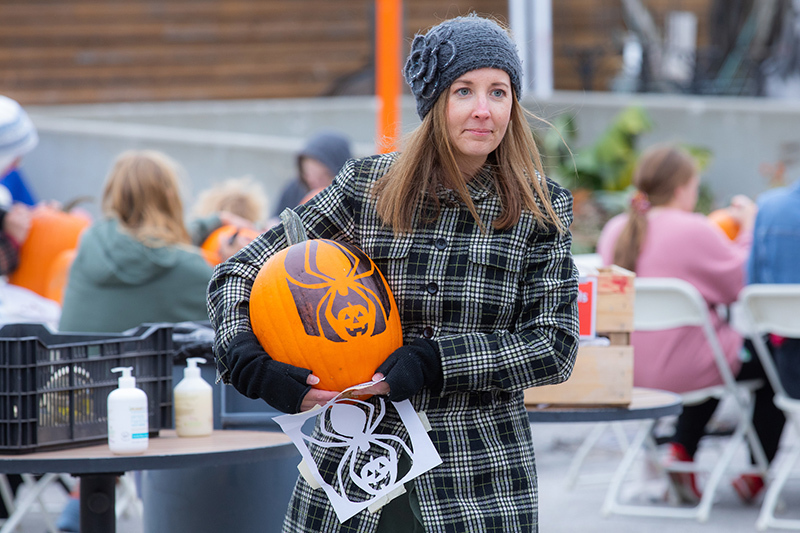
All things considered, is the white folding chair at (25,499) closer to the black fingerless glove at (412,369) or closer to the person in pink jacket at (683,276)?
the person in pink jacket at (683,276)

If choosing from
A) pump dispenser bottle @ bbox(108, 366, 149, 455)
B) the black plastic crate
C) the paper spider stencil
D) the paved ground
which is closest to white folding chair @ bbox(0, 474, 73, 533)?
the paved ground

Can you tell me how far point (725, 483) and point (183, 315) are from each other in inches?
125

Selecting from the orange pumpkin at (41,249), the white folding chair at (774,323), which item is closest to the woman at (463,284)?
the white folding chair at (774,323)

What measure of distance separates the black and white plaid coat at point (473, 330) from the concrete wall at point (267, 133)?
9.46 metres

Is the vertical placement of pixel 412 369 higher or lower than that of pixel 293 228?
lower

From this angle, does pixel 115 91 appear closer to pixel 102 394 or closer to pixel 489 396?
pixel 102 394

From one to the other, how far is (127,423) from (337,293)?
3.26 feet

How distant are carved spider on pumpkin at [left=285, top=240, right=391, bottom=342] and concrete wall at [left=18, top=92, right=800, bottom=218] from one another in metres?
9.55

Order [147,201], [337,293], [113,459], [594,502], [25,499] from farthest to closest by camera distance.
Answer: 1. [594,502]
2. [147,201]
3. [25,499]
4. [113,459]
5. [337,293]

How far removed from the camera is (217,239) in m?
5.48

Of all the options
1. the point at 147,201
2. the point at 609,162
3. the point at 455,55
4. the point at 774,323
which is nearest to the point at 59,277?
the point at 147,201

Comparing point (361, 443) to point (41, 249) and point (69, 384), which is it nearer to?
point (69, 384)

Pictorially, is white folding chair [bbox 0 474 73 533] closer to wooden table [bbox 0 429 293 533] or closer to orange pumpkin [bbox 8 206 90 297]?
orange pumpkin [bbox 8 206 90 297]

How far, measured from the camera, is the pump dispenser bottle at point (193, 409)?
310 centimetres
